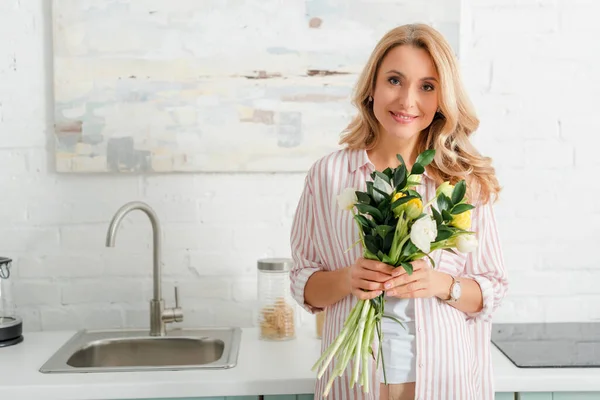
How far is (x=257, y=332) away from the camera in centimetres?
214

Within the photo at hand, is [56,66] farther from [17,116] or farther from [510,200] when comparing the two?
[510,200]

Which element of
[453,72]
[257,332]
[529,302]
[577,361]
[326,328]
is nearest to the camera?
[453,72]

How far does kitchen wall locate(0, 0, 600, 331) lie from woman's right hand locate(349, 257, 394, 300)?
33.6 inches

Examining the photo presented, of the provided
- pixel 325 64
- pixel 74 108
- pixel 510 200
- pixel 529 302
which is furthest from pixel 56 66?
pixel 529 302

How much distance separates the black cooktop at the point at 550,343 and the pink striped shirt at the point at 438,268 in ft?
0.80

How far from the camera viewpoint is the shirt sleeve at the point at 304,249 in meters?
1.65

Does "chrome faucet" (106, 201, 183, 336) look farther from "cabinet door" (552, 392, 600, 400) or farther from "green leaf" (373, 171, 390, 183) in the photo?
"cabinet door" (552, 392, 600, 400)

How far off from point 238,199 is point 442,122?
81 centimetres

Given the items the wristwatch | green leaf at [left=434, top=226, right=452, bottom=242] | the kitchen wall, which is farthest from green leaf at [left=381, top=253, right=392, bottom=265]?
the kitchen wall

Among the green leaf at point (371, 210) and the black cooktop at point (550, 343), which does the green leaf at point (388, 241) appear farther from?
the black cooktop at point (550, 343)

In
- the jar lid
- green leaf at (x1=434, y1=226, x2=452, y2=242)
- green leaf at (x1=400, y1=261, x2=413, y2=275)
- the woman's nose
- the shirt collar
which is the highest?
the woman's nose

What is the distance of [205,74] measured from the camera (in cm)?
218

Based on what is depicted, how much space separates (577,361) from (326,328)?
66 cm

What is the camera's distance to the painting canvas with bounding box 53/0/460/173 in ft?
7.11
